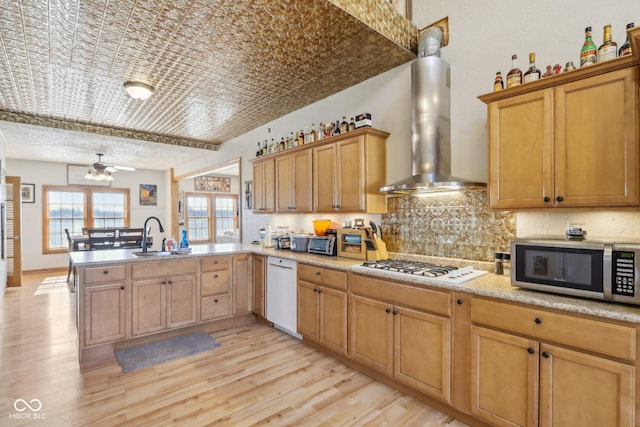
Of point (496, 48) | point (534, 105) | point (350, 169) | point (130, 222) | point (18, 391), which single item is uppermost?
point (496, 48)

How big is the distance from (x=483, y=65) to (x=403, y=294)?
186cm

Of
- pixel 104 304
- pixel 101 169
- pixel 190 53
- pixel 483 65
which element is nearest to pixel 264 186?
pixel 190 53

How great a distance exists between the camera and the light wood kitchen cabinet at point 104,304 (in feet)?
9.51

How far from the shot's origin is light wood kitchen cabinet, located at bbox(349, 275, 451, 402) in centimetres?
208

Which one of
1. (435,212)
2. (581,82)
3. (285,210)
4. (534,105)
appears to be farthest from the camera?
(285,210)

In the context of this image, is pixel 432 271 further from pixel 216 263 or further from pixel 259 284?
pixel 216 263

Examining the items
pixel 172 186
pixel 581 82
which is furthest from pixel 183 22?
pixel 172 186

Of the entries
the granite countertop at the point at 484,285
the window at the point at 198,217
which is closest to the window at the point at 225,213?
the window at the point at 198,217

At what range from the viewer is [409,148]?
2967mm

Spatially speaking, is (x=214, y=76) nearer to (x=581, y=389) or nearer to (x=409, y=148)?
(x=409, y=148)

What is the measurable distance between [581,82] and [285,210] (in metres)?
2.99

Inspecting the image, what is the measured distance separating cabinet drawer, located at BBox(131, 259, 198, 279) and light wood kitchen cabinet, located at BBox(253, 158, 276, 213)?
1.24 m

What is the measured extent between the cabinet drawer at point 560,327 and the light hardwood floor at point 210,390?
807mm

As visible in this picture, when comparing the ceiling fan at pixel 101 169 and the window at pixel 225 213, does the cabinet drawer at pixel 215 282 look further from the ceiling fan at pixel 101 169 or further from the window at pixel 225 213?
the window at pixel 225 213
